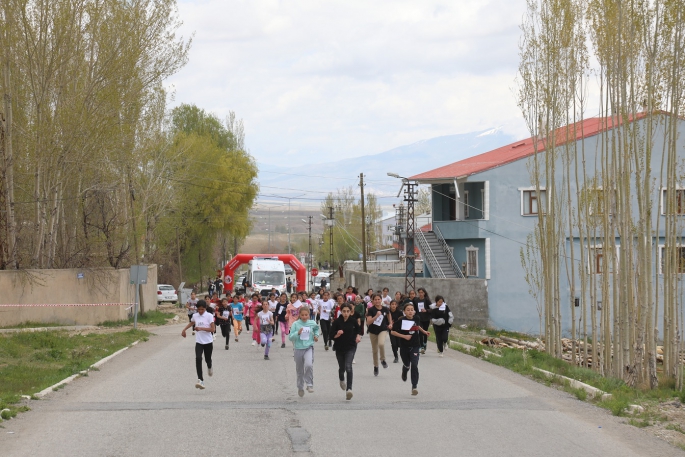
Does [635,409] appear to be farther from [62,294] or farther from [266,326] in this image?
[62,294]

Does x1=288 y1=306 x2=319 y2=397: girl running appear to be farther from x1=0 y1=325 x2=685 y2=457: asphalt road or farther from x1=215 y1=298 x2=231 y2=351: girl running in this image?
x1=215 y1=298 x2=231 y2=351: girl running

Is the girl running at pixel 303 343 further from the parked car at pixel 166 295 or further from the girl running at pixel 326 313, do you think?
the parked car at pixel 166 295

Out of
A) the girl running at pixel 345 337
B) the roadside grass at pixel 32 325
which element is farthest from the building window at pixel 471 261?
the girl running at pixel 345 337

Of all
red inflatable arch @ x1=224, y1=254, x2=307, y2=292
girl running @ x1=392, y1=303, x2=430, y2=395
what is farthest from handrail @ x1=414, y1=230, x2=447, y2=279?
girl running @ x1=392, y1=303, x2=430, y2=395

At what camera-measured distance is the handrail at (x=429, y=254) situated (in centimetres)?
4603

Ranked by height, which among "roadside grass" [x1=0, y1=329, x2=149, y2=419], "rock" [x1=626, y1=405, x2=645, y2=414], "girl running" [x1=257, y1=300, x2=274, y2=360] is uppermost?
"girl running" [x1=257, y1=300, x2=274, y2=360]

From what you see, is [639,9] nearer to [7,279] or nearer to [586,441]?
[586,441]

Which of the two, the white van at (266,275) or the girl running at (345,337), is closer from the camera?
the girl running at (345,337)

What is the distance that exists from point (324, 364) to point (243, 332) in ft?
47.5

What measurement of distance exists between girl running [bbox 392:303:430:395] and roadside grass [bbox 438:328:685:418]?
2798 mm

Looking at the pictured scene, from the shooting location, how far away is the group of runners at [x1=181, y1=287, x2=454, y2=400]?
571 inches

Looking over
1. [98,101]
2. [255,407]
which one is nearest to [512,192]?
[98,101]

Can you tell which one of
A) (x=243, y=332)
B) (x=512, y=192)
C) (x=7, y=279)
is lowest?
(x=243, y=332)

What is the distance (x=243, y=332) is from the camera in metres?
34.5
